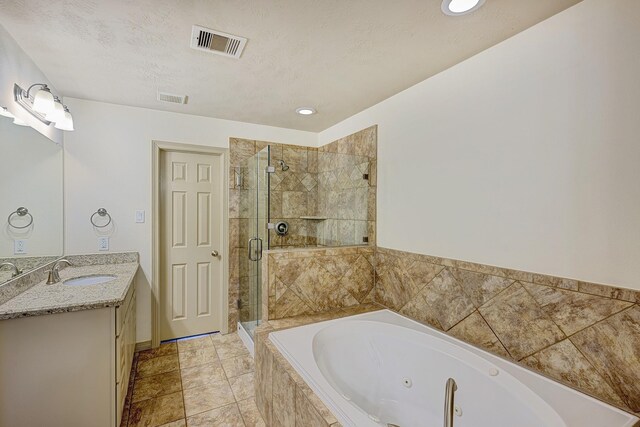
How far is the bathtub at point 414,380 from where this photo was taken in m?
1.23

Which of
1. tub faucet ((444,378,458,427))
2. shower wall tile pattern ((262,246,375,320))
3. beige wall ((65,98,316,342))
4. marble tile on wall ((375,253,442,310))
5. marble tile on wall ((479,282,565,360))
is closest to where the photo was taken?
tub faucet ((444,378,458,427))

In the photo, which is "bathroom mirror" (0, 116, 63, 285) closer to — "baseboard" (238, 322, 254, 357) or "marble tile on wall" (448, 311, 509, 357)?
"baseboard" (238, 322, 254, 357)

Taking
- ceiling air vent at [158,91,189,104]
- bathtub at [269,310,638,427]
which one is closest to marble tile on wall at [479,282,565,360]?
bathtub at [269,310,638,427]

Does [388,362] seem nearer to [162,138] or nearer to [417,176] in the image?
[417,176]

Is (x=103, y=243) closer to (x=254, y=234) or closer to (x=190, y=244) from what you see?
(x=190, y=244)

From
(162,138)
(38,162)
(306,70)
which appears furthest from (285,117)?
(38,162)

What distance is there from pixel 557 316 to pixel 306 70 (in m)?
2.06

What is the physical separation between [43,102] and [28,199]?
0.67 m

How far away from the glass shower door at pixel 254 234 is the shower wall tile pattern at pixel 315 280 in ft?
1.02

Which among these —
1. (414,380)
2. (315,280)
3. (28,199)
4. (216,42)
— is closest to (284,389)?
(414,380)

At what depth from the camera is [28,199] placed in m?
1.96

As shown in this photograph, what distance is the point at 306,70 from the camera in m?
2.03

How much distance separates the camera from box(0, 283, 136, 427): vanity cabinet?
1.52 m

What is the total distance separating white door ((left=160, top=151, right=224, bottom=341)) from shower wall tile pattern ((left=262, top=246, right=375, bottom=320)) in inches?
47.5
